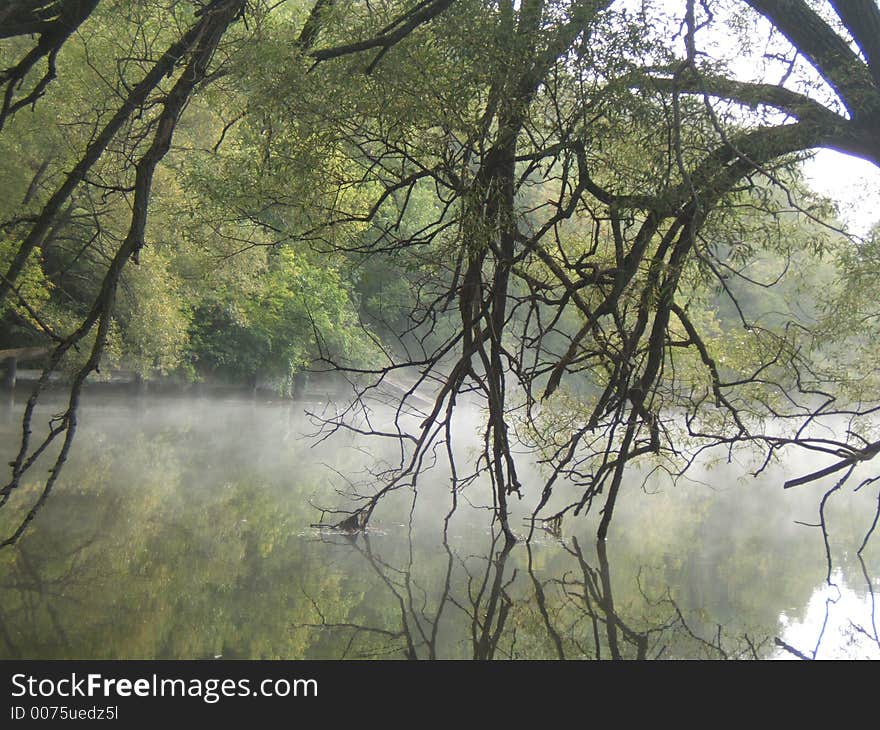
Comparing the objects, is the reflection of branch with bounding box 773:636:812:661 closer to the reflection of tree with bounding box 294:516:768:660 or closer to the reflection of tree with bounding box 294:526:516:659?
the reflection of tree with bounding box 294:516:768:660

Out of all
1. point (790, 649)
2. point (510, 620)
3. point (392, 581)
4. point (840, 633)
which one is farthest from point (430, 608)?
point (840, 633)

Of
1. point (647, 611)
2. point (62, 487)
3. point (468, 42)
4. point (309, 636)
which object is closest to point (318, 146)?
point (468, 42)

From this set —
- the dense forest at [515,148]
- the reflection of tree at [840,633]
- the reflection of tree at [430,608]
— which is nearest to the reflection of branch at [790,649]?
the reflection of tree at [840,633]

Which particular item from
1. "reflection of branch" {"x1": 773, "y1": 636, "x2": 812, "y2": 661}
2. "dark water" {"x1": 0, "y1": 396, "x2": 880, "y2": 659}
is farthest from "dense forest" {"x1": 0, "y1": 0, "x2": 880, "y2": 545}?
"reflection of branch" {"x1": 773, "y1": 636, "x2": 812, "y2": 661}

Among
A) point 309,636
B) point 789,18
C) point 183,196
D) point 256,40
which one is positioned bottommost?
point 309,636

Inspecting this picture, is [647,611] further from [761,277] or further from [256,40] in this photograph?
[761,277]

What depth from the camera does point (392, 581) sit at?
Answer: 6.37 m

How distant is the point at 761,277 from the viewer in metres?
31.0

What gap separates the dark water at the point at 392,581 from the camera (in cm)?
500

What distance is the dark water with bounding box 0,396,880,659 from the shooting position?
197 inches

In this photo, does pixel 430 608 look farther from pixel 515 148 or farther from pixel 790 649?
pixel 515 148

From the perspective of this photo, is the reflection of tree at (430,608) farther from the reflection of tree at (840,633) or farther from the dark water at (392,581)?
the reflection of tree at (840,633)

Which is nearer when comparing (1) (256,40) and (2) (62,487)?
(1) (256,40)
